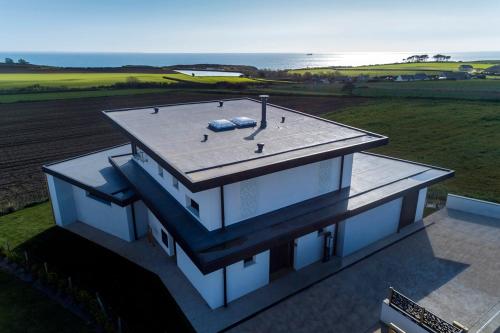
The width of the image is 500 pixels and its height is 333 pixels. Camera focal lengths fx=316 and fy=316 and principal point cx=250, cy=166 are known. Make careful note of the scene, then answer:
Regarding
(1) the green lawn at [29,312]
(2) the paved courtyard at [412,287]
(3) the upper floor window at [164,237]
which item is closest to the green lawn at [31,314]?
(1) the green lawn at [29,312]

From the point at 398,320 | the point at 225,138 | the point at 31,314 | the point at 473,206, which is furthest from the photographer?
the point at 473,206

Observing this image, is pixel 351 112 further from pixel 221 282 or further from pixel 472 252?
pixel 221 282

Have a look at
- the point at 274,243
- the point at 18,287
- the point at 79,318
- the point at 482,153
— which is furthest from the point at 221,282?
the point at 482,153

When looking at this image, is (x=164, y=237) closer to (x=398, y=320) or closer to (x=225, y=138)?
(x=225, y=138)

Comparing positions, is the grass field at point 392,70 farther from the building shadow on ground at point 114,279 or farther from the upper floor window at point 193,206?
the upper floor window at point 193,206

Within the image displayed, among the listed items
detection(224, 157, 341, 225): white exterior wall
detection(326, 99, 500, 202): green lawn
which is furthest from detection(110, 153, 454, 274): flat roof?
detection(326, 99, 500, 202): green lawn

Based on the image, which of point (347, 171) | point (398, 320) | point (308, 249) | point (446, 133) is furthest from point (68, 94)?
point (398, 320)
